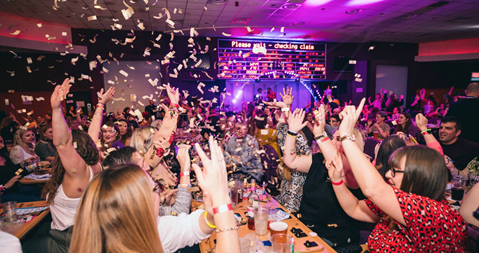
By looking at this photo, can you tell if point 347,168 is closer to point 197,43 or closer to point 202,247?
point 202,247

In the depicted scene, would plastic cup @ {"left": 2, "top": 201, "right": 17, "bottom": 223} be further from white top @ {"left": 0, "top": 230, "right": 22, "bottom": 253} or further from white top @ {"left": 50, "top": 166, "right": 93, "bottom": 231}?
white top @ {"left": 0, "top": 230, "right": 22, "bottom": 253}

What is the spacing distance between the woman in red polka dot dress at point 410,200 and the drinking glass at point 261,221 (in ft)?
2.42

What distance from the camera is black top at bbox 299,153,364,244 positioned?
2.31 meters

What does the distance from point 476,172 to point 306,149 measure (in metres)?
1.87

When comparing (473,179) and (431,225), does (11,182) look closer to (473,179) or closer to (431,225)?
(431,225)

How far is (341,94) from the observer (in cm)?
1147

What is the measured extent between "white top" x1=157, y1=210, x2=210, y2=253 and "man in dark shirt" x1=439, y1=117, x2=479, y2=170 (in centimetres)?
403

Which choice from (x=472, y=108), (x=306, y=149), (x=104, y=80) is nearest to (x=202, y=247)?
(x=306, y=149)

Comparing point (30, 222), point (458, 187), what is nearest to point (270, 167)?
point (458, 187)

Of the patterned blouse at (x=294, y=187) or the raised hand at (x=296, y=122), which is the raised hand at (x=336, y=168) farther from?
the patterned blouse at (x=294, y=187)

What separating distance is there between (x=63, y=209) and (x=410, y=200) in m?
2.63

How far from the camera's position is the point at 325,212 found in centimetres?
234

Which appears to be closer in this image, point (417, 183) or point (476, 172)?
point (417, 183)

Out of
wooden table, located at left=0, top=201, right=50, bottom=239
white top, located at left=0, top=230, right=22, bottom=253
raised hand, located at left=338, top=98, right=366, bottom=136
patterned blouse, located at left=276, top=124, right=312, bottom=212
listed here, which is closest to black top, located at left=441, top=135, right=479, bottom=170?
patterned blouse, located at left=276, top=124, right=312, bottom=212
